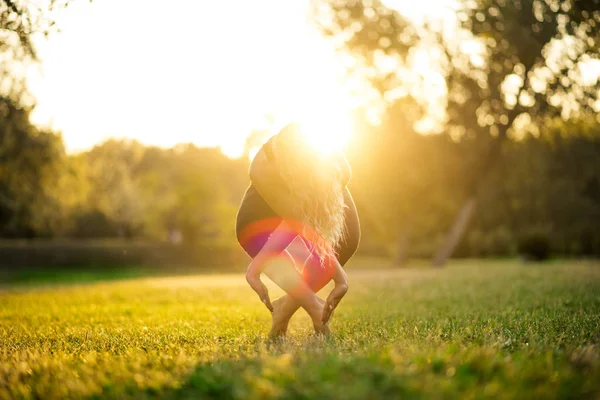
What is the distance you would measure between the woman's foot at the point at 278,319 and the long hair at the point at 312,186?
0.61m

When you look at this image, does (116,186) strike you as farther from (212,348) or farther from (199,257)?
(212,348)

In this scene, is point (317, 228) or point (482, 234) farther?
point (482, 234)

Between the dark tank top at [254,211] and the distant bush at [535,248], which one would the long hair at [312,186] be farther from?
the distant bush at [535,248]

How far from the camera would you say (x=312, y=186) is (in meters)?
4.82

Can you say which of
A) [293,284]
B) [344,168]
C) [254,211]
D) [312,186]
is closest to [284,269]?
[293,284]

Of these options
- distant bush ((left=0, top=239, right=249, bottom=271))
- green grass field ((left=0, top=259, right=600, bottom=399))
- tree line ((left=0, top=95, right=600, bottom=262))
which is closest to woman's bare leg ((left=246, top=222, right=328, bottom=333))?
green grass field ((left=0, top=259, right=600, bottom=399))

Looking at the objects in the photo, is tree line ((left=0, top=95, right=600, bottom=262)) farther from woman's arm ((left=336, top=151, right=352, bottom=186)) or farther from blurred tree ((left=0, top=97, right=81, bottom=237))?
woman's arm ((left=336, top=151, right=352, bottom=186))

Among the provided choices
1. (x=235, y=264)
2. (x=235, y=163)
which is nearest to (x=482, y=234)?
(x=235, y=264)

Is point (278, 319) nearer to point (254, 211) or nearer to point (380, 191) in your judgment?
point (254, 211)

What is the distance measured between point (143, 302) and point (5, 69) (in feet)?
18.1

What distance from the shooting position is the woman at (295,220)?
15.8 feet

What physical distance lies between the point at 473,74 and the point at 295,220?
24.2 m

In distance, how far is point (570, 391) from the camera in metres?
2.85

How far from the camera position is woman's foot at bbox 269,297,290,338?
5.16 metres
